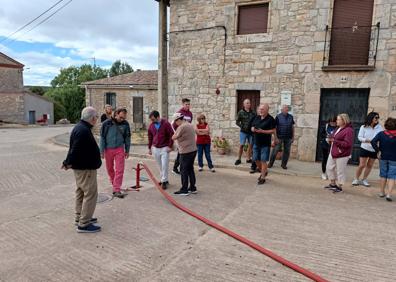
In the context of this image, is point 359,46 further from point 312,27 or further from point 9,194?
point 9,194

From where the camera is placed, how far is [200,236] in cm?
413

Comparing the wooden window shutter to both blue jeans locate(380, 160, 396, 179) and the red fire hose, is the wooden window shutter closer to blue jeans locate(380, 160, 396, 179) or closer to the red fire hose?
blue jeans locate(380, 160, 396, 179)

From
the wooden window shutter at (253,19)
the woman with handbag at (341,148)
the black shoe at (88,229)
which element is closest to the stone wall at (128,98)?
the wooden window shutter at (253,19)

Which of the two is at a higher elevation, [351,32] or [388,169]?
[351,32]

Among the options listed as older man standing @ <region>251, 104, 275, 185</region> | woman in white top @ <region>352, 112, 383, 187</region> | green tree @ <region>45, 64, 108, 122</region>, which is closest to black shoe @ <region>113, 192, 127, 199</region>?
older man standing @ <region>251, 104, 275, 185</region>

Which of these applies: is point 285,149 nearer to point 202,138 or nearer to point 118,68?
point 202,138

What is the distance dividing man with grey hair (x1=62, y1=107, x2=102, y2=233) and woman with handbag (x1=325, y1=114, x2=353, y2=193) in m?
4.58

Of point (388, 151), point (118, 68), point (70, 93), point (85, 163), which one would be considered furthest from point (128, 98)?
point (118, 68)

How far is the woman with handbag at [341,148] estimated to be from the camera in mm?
5961

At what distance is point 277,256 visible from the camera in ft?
11.5

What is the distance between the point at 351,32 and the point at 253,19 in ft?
9.58

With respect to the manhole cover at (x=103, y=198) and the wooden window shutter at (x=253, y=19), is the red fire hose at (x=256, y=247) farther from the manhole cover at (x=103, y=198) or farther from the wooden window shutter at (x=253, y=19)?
the wooden window shutter at (x=253, y=19)

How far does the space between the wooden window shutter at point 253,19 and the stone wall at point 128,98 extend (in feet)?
38.4

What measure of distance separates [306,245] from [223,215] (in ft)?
4.70
